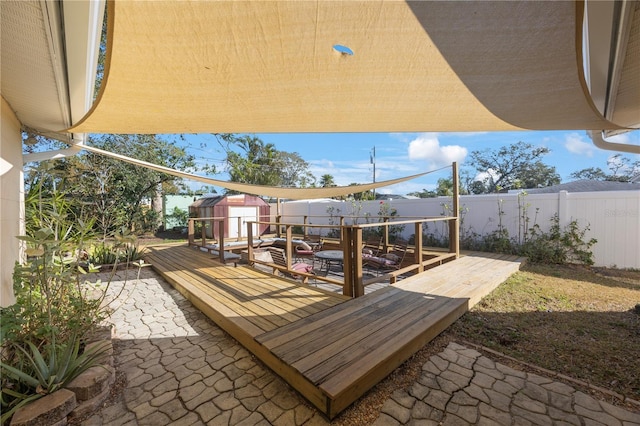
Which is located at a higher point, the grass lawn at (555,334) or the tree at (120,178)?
the tree at (120,178)

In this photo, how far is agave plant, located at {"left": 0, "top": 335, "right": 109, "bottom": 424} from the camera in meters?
1.72

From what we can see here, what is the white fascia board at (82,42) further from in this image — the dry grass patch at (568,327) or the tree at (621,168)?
the tree at (621,168)

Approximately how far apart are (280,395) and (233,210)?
11.6m

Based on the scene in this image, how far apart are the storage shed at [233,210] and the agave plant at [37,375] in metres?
9.67

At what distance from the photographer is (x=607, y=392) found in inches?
77.7

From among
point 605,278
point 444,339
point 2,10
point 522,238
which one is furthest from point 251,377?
point 522,238

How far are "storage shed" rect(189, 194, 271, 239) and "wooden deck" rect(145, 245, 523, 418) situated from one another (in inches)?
291

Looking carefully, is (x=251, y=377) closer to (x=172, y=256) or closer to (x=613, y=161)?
(x=172, y=256)

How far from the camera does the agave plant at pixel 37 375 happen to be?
1720mm

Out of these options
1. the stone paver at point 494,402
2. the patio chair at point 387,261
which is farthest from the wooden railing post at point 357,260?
the patio chair at point 387,261

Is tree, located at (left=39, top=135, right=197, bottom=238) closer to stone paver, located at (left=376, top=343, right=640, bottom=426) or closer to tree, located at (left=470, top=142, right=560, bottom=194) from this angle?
stone paver, located at (left=376, top=343, right=640, bottom=426)

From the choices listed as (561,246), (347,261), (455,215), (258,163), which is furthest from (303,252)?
(258,163)

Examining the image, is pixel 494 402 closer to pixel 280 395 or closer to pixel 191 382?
pixel 280 395

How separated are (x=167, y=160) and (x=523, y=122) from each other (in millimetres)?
14057
